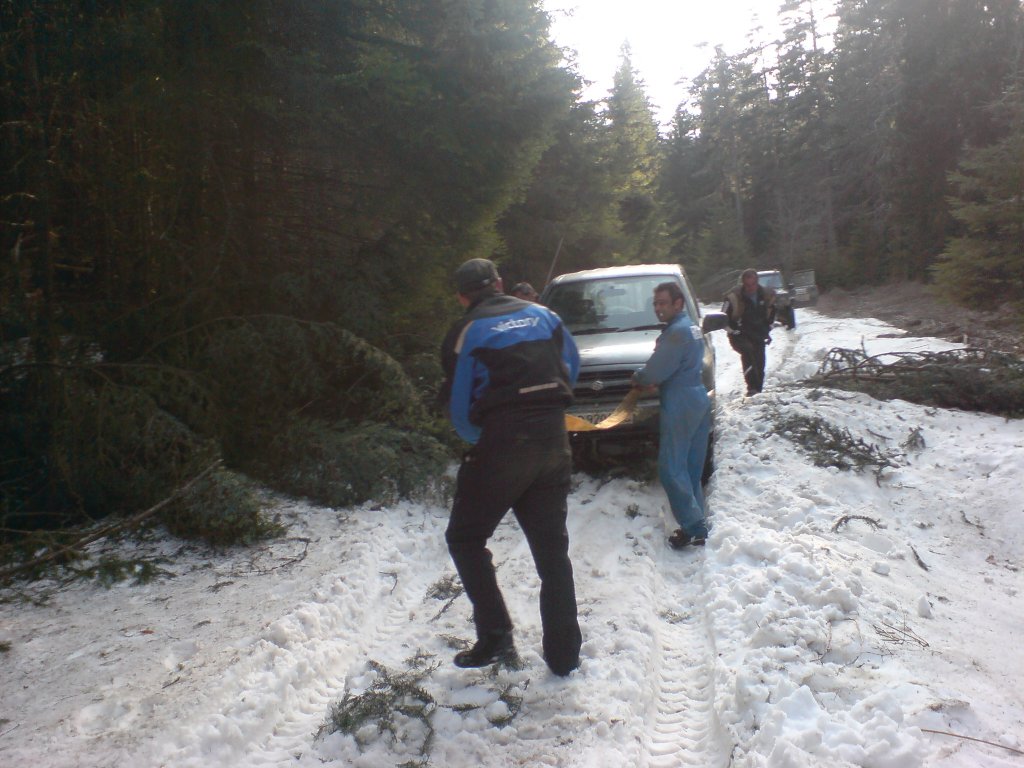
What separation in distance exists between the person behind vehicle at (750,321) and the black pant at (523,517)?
7.09 metres

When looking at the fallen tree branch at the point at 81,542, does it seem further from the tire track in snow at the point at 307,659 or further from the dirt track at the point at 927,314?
the dirt track at the point at 927,314

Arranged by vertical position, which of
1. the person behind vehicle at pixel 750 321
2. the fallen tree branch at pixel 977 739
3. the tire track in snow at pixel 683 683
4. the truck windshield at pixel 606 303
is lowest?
the tire track in snow at pixel 683 683

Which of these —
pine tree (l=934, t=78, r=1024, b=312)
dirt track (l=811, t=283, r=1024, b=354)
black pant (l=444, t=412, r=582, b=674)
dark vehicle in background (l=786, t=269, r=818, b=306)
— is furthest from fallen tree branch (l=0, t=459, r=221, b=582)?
dark vehicle in background (l=786, t=269, r=818, b=306)

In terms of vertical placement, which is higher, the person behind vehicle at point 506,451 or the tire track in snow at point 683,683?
the person behind vehicle at point 506,451

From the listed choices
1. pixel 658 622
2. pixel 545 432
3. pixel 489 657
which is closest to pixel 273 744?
pixel 489 657

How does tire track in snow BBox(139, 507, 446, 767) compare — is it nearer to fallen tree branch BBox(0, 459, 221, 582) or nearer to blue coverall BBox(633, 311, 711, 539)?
fallen tree branch BBox(0, 459, 221, 582)

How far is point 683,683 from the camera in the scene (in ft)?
14.2

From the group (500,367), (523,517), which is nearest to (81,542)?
(523,517)

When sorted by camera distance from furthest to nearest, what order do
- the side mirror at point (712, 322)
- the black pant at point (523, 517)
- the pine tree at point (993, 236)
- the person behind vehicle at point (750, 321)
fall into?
the pine tree at point (993, 236)
the person behind vehicle at point (750, 321)
the side mirror at point (712, 322)
the black pant at point (523, 517)

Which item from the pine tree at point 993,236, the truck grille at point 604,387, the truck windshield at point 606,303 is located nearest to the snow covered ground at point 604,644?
the truck grille at point 604,387

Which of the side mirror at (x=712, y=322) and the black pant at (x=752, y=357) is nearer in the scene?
the side mirror at (x=712, y=322)

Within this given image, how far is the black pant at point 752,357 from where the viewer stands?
10867mm

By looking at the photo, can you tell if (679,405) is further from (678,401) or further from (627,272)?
(627,272)

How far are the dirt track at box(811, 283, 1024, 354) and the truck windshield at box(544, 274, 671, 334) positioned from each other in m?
5.02
